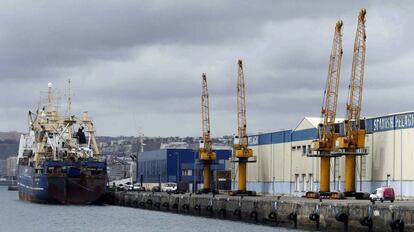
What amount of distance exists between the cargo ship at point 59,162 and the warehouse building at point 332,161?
22300 millimetres

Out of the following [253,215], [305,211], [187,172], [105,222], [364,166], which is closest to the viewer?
[305,211]

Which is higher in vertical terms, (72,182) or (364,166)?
(364,166)

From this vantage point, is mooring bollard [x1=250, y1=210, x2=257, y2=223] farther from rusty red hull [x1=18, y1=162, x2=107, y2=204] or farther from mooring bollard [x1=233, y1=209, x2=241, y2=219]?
rusty red hull [x1=18, y1=162, x2=107, y2=204]

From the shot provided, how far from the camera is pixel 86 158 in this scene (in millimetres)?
133625

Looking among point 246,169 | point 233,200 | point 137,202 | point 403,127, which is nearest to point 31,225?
point 233,200

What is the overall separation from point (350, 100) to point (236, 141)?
31859 mm

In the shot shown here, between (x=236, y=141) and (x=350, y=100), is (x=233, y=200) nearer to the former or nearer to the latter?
(x=350, y=100)

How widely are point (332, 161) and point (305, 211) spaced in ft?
118

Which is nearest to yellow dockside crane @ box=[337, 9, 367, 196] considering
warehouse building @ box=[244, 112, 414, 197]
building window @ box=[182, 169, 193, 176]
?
warehouse building @ box=[244, 112, 414, 197]

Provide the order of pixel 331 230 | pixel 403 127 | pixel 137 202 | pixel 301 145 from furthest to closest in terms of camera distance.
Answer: pixel 137 202 < pixel 301 145 < pixel 403 127 < pixel 331 230

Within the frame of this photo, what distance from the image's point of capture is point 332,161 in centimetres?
11219

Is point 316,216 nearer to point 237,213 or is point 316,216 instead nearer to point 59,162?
point 237,213

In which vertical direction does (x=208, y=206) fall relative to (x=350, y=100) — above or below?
below

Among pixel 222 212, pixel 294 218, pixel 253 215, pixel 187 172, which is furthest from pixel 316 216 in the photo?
pixel 187 172
